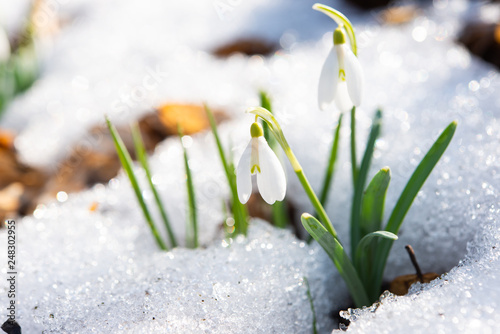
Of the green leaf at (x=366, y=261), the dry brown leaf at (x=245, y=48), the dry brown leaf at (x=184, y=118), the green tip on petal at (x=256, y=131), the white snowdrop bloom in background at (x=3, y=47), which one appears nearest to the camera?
the green tip on petal at (x=256, y=131)

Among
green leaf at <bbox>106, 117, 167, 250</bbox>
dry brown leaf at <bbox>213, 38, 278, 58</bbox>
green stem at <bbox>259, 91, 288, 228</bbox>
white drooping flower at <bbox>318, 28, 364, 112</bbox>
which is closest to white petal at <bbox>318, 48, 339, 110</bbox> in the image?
white drooping flower at <bbox>318, 28, 364, 112</bbox>

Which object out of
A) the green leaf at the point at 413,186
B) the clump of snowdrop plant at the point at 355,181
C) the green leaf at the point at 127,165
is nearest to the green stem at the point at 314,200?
the clump of snowdrop plant at the point at 355,181

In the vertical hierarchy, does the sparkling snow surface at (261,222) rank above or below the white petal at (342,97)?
below

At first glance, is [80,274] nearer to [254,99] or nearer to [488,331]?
[488,331]

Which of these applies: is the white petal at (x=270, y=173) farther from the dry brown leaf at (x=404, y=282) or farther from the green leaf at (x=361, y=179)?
the dry brown leaf at (x=404, y=282)

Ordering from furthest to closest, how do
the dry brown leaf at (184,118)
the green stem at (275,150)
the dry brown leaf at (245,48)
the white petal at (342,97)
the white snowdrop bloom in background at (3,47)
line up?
1. the dry brown leaf at (245,48)
2. the white snowdrop bloom in background at (3,47)
3. the dry brown leaf at (184,118)
4. the green stem at (275,150)
5. the white petal at (342,97)

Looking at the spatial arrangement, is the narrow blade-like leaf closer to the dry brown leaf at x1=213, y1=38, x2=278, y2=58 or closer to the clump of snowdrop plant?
the clump of snowdrop plant

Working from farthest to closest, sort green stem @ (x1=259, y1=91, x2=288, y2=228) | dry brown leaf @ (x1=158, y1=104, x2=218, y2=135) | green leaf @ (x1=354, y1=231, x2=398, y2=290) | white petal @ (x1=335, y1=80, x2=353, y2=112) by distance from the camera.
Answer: dry brown leaf @ (x1=158, y1=104, x2=218, y2=135) → green stem @ (x1=259, y1=91, x2=288, y2=228) → green leaf @ (x1=354, y1=231, x2=398, y2=290) → white petal @ (x1=335, y1=80, x2=353, y2=112)
